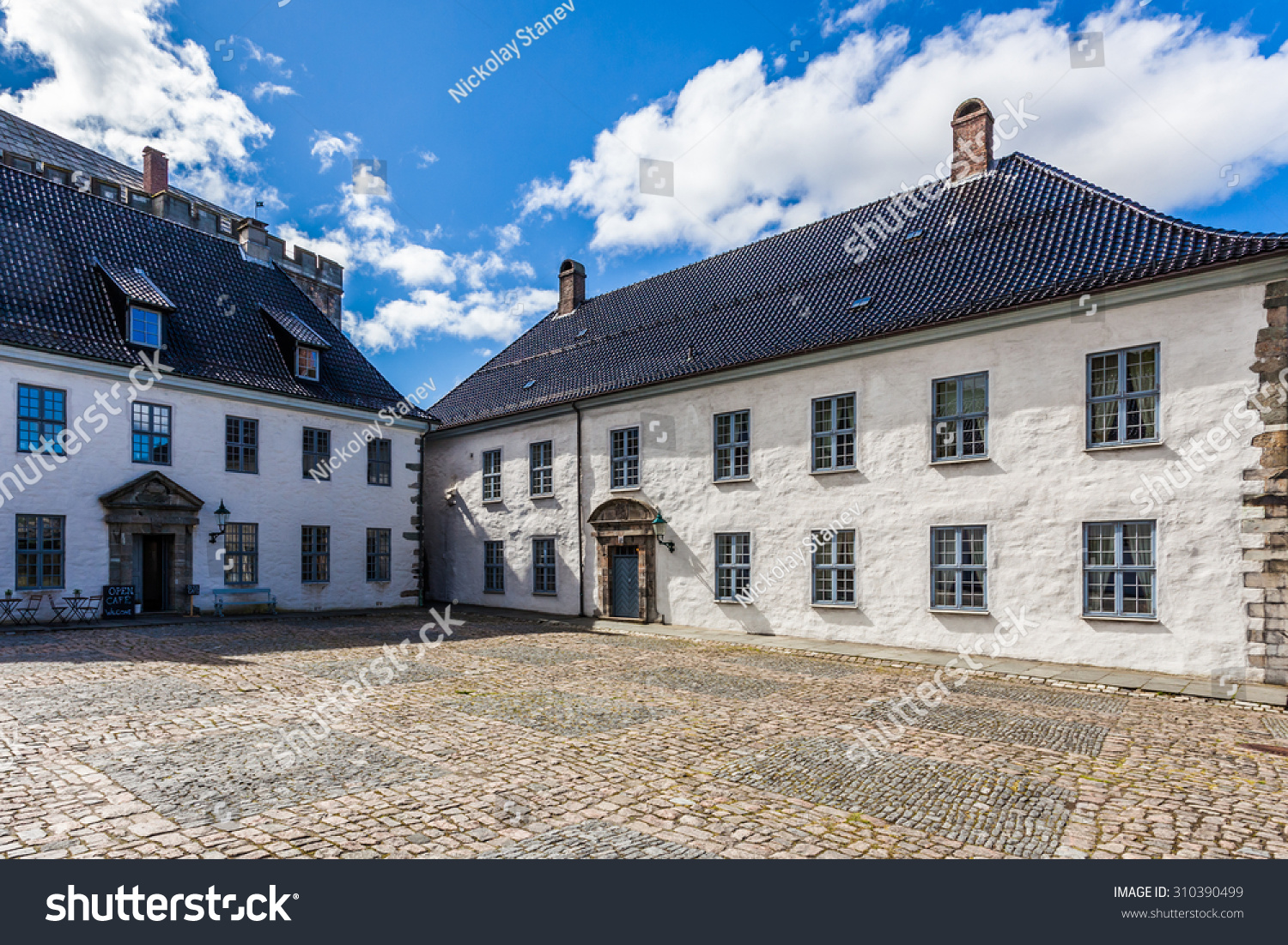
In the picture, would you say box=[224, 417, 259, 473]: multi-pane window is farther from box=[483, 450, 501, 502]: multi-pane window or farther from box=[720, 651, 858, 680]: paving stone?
box=[720, 651, 858, 680]: paving stone

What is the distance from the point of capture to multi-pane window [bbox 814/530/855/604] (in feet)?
58.2

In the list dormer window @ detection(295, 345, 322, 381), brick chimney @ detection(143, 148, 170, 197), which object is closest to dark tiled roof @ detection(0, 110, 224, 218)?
brick chimney @ detection(143, 148, 170, 197)

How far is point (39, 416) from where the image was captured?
19.5m

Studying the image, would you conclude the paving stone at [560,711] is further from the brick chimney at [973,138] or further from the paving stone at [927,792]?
the brick chimney at [973,138]

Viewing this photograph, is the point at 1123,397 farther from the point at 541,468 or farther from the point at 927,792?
the point at 541,468

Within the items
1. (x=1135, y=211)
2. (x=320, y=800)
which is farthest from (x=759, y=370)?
(x=320, y=800)

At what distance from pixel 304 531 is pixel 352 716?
1731 cm

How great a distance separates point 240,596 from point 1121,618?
21916mm

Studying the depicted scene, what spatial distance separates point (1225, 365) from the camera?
43.5 ft

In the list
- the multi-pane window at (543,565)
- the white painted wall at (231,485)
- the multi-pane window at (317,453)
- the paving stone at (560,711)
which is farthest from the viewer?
the multi-pane window at (317,453)

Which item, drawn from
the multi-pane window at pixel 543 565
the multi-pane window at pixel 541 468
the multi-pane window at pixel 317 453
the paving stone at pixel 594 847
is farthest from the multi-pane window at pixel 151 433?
the paving stone at pixel 594 847

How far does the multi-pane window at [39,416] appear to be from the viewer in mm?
19188

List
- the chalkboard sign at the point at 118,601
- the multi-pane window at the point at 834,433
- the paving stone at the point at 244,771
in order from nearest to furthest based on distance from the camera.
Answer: the paving stone at the point at 244,771 → the multi-pane window at the point at 834,433 → the chalkboard sign at the point at 118,601
